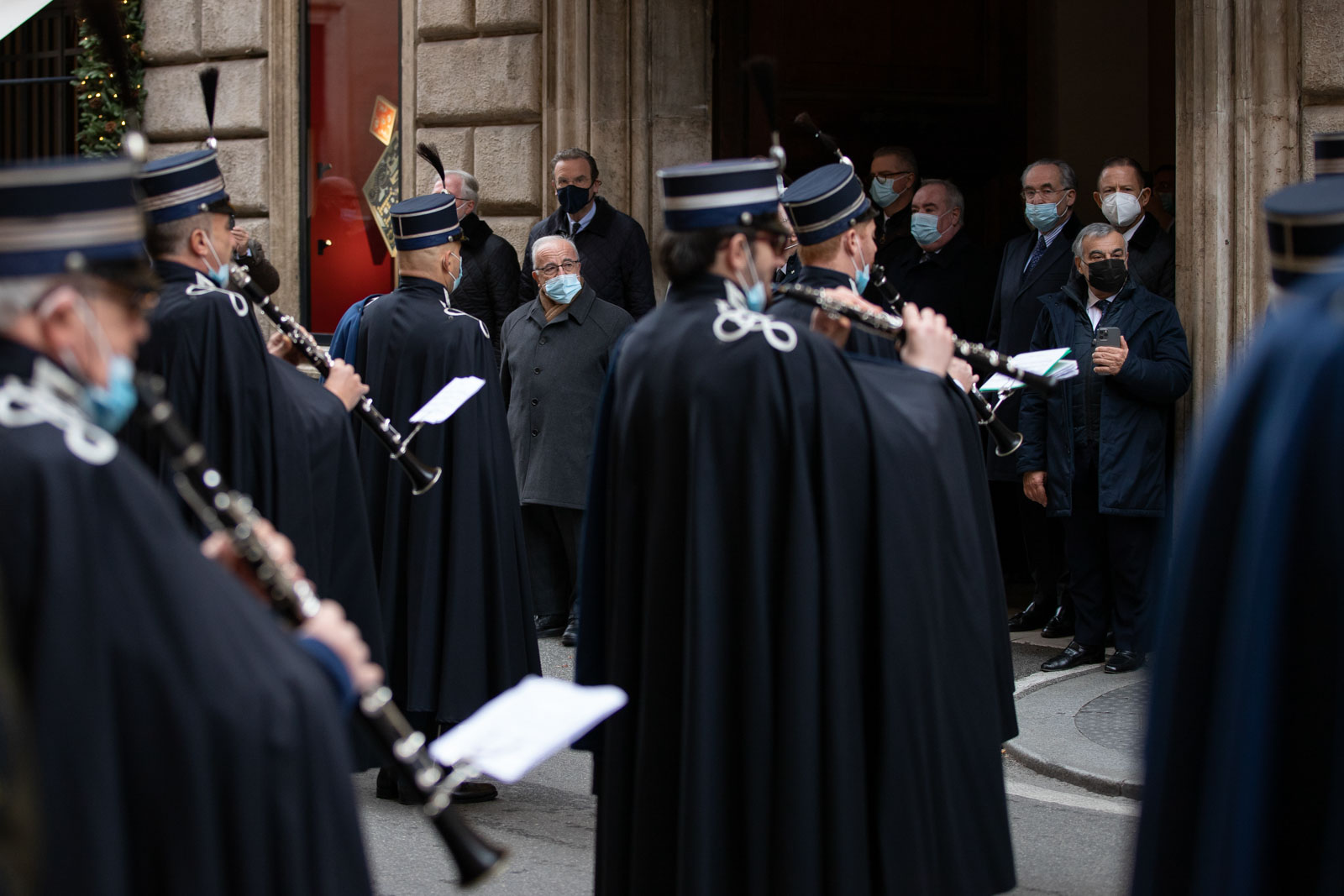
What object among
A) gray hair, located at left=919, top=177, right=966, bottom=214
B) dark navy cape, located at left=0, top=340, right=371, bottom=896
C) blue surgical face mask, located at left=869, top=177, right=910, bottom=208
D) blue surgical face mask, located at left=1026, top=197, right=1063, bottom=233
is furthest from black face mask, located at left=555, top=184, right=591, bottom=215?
dark navy cape, located at left=0, top=340, right=371, bottom=896

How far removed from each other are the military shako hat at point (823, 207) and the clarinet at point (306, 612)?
2439mm

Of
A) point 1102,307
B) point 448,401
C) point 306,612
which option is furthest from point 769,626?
point 1102,307

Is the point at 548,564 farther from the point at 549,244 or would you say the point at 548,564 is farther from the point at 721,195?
the point at 721,195

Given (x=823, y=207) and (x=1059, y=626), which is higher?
(x=823, y=207)

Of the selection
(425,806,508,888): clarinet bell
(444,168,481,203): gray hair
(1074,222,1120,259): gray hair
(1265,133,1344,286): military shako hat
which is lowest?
(425,806,508,888): clarinet bell

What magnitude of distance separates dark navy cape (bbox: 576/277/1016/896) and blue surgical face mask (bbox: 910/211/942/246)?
16.1 ft

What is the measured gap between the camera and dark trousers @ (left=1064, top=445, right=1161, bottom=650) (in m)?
7.30

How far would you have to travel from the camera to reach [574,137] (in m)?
9.70

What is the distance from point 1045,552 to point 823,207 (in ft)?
13.2

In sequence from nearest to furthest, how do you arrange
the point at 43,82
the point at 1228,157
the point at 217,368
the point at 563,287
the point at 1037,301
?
the point at 217,368, the point at 1228,157, the point at 1037,301, the point at 563,287, the point at 43,82

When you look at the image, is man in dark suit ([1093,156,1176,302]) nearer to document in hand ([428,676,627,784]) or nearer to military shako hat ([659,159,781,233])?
military shako hat ([659,159,781,233])

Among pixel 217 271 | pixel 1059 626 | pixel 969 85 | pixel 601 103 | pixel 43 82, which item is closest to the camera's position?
pixel 217 271

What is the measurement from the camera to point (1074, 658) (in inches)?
295

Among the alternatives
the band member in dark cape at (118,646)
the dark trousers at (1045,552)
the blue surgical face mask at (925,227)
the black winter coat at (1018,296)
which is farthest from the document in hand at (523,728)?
the blue surgical face mask at (925,227)
